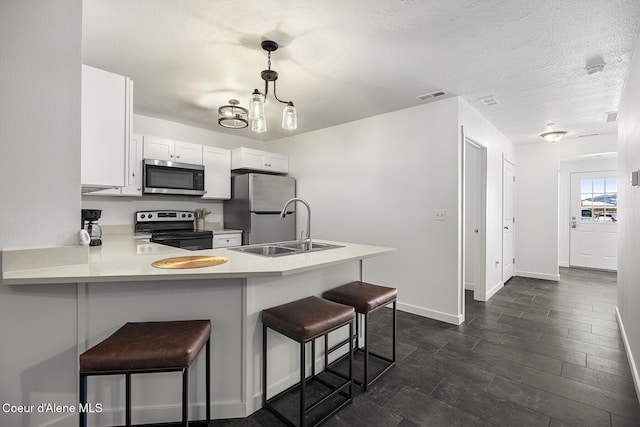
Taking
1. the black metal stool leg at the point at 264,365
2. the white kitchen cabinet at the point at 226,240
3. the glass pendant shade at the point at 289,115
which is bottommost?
the black metal stool leg at the point at 264,365

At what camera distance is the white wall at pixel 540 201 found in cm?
494

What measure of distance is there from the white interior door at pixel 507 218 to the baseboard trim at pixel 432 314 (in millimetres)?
2216

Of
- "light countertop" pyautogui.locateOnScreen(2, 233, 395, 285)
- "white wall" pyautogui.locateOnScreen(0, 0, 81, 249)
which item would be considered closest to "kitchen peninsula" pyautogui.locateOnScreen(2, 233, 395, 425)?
"light countertop" pyautogui.locateOnScreen(2, 233, 395, 285)

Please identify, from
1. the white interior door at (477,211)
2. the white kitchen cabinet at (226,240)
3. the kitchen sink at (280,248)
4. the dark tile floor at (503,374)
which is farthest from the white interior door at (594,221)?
the white kitchen cabinet at (226,240)

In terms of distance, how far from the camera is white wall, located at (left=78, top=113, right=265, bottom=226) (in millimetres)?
3596

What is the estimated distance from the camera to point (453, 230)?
3.07 m

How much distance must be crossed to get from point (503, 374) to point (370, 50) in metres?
2.63

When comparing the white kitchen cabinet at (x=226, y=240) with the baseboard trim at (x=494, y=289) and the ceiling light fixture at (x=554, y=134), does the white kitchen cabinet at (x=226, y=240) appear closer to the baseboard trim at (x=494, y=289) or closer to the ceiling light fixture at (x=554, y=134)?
the baseboard trim at (x=494, y=289)

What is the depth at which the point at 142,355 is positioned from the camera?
3.79 feet

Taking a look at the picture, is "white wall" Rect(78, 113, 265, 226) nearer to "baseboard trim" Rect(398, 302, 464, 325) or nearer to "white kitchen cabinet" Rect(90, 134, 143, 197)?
"white kitchen cabinet" Rect(90, 134, 143, 197)

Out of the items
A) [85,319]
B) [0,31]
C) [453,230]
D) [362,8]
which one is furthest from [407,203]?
[0,31]

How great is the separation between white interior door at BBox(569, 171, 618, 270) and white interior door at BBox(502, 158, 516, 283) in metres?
1.83

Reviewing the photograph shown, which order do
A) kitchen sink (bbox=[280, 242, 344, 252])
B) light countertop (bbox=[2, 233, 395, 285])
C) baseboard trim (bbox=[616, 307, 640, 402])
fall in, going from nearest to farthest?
1. light countertop (bbox=[2, 233, 395, 285])
2. baseboard trim (bbox=[616, 307, 640, 402])
3. kitchen sink (bbox=[280, 242, 344, 252])

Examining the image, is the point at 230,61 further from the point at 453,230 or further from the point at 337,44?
the point at 453,230
